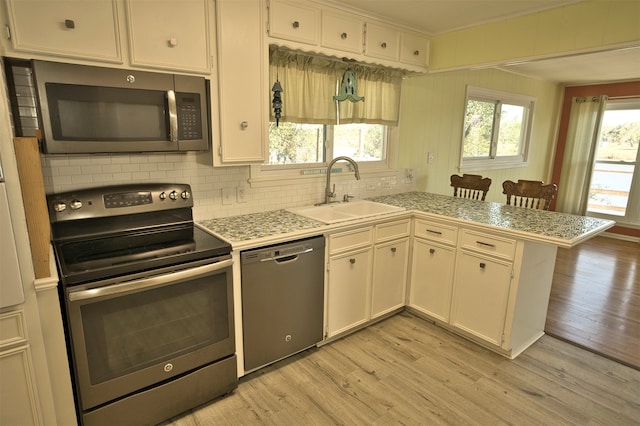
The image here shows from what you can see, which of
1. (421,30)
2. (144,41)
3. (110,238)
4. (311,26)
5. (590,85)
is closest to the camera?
(144,41)

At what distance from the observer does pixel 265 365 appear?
2.34 metres

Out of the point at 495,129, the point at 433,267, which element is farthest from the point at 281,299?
the point at 495,129

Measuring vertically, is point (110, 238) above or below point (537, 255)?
above

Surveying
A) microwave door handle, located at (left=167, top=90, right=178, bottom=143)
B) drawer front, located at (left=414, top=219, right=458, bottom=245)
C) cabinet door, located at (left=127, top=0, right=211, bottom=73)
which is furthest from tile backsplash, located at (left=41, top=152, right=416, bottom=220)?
drawer front, located at (left=414, top=219, right=458, bottom=245)

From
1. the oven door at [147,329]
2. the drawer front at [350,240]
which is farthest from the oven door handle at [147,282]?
the drawer front at [350,240]

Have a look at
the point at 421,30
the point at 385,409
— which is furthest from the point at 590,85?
the point at 385,409

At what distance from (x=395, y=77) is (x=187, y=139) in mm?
2136

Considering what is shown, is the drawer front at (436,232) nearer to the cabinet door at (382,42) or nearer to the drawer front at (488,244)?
the drawer front at (488,244)

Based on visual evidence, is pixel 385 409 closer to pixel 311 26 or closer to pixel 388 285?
pixel 388 285

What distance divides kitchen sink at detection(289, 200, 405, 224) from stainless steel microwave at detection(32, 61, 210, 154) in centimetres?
104

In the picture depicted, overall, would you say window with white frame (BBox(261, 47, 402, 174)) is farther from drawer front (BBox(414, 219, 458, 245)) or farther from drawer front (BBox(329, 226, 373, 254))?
drawer front (BBox(414, 219, 458, 245))

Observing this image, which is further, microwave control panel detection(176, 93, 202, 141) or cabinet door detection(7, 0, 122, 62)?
microwave control panel detection(176, 93, 202, 141)

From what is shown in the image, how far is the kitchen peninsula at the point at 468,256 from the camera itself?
7.62 ft

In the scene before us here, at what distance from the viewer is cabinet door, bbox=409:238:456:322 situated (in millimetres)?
2820
